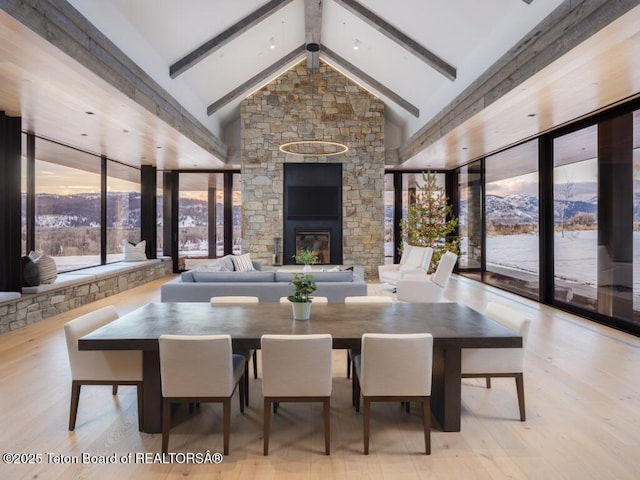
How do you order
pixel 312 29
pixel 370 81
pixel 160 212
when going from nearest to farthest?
pixel 312 29 < pixel 370 81 < pixel 160 212

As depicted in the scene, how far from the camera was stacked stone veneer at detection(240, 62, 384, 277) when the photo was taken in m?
10.1

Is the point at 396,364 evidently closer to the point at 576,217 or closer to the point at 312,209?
the point at 576,217

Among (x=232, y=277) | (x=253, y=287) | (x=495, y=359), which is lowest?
(x=495, y=359)

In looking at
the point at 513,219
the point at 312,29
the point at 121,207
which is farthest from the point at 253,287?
the point at 121,207

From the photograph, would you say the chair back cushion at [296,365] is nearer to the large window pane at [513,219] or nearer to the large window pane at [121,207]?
the large window pane at [513,219]

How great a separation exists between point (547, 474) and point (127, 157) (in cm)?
952

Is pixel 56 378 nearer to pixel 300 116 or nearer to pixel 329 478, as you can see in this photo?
pixel 329 478

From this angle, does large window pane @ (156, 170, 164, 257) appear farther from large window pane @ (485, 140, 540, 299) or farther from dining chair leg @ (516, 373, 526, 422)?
dining chair leg @ (516, 373, 526, 422)

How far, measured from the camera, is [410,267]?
805 centimetres

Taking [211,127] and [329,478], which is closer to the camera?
[329,478]

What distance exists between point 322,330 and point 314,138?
26.7 ft

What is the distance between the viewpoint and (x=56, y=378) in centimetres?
360

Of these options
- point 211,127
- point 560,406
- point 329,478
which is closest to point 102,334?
point 329,478

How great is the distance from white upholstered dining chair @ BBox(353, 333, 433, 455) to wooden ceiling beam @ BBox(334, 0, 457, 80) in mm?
5605
